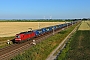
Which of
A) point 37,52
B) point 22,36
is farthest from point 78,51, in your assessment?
point 22,36

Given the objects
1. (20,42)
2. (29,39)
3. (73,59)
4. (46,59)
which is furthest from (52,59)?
(29,39)

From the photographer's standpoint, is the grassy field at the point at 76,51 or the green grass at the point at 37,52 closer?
the green grass at the point at 37,52

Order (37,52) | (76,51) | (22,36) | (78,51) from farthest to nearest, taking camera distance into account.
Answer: (22,36) → (78,51) → (76,51) → (37,52)

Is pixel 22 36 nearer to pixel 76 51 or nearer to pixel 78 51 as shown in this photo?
pixel 76 51

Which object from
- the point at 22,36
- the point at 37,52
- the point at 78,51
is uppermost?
the point at 22,36

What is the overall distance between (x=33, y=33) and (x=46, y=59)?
2968 cm

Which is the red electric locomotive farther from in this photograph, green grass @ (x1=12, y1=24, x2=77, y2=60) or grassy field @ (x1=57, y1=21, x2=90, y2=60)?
grassy field @ (x1=57, y1=21, x2=90, y2=60)

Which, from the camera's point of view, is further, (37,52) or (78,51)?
(78,51)

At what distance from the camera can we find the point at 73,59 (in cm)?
3384

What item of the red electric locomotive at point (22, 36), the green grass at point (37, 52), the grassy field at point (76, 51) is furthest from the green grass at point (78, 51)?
the red electric locomotive at point (22, 36)

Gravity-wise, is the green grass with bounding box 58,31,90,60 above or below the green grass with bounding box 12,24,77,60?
below

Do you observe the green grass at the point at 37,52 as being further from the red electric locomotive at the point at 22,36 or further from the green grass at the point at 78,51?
the red electric locomotive at the point at 22,36

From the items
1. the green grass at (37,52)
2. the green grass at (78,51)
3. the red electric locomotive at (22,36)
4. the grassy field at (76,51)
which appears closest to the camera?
the green grass at (37,52)

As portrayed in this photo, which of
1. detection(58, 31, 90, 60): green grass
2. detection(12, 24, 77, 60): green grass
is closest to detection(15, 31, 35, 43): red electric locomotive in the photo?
detection(12, 24, 77, 60): green grass
